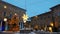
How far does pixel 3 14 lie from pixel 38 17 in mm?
21690

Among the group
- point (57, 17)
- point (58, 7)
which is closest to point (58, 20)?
point (57, 17)

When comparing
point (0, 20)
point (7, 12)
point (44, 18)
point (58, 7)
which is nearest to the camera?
point (0, 20)

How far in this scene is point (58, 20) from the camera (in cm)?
4378

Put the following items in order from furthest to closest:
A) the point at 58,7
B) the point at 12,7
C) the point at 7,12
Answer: the point at 58,7 < the point at 12,7 < the point at 7,12

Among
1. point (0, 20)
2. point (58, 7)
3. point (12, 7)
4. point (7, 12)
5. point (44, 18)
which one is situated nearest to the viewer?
point (0, 20)

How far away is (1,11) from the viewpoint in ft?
125

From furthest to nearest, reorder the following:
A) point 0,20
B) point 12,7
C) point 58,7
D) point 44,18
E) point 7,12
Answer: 1. point 44,18
2. point 58,7
3. point 12,7
4. point 7,12
5. point 0,20

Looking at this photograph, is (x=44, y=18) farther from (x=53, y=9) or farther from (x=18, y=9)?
(x=18, y=9)

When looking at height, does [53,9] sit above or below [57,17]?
above

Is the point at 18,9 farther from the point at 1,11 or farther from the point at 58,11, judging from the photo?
the point at 58,11

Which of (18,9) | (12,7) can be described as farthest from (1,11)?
(18,9)

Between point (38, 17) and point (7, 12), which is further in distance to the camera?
point (38, 17)

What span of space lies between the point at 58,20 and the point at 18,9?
14.8 m

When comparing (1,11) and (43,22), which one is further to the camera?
(43,22)
